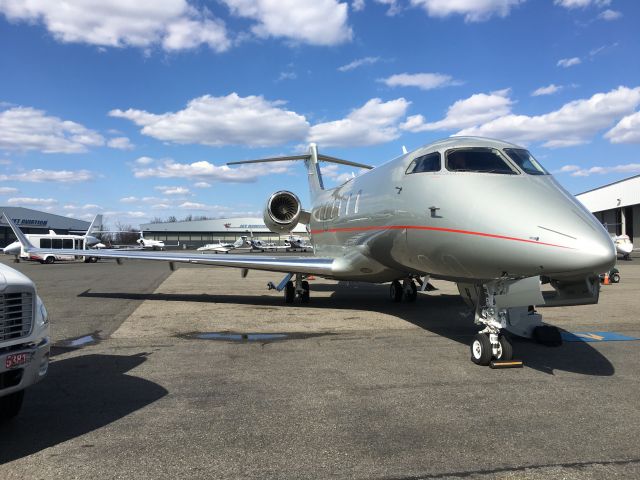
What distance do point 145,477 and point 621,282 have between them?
72.4 ft

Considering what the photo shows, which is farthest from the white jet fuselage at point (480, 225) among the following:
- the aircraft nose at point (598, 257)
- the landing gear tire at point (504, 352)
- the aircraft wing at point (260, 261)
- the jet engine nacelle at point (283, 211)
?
the jet engine nacelle at point (283, 211)

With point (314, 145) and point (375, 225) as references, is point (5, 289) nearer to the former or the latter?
point (375, 225)

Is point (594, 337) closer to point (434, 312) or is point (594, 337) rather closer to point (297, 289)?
point (434, 312)

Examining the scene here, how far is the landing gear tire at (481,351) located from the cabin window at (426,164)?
2531mm

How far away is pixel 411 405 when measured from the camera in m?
5.07

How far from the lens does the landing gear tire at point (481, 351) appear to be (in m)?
6.62

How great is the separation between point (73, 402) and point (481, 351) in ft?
→ 16.4

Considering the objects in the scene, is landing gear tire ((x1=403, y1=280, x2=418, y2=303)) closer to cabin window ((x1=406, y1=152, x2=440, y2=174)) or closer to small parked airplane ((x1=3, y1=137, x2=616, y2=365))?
small parked airplane ((x1=3, y1=137, x2=616, y2=365))

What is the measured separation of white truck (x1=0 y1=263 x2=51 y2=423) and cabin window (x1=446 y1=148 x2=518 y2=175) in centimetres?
550

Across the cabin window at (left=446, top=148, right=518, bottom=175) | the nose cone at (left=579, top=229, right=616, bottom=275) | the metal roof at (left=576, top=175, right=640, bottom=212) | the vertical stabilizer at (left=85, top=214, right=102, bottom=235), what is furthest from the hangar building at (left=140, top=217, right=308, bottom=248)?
the nose cone at (left=579, top=229, right=616, bottom=275)

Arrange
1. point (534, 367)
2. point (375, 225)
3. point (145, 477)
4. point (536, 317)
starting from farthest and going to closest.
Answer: point (375, 225), point (536, 317), point (534, 367), point (145, 477)

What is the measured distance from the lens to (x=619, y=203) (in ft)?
174

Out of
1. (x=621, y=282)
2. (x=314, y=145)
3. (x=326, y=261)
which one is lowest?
(x=621, y=282)

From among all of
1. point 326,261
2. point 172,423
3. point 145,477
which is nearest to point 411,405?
point 172,423
